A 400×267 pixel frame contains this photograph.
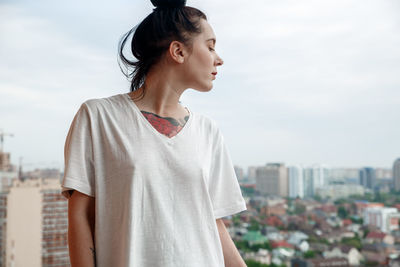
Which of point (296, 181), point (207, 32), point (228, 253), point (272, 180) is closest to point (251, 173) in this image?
point (272, 180)

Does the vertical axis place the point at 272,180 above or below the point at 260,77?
below

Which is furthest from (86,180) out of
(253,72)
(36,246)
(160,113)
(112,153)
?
(253,72)

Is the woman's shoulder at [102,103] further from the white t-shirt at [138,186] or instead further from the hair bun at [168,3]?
the hair bun at [168,3]

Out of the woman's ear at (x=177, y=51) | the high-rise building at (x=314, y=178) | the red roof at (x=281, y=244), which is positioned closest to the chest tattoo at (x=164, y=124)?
the woman's ear at (x=177, y=51)

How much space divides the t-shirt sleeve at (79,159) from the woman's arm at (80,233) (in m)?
0.02

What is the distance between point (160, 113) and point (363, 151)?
4552mm

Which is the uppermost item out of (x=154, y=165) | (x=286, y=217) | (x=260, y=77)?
(x=260, y=77)

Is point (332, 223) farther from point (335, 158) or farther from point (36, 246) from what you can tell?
point (36, 246)

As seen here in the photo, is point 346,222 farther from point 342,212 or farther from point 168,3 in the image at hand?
point 168,3

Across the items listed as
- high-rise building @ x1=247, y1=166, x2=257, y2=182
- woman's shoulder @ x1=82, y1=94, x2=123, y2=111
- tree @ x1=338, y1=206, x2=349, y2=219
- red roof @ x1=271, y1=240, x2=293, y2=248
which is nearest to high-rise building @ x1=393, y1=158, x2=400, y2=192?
tree @ x1=338, y1=206, x2=349, y2=219

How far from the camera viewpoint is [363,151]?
4926 mm

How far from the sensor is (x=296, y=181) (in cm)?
477

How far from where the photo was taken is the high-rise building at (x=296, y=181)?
4.70m

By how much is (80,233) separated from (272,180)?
4179mm
